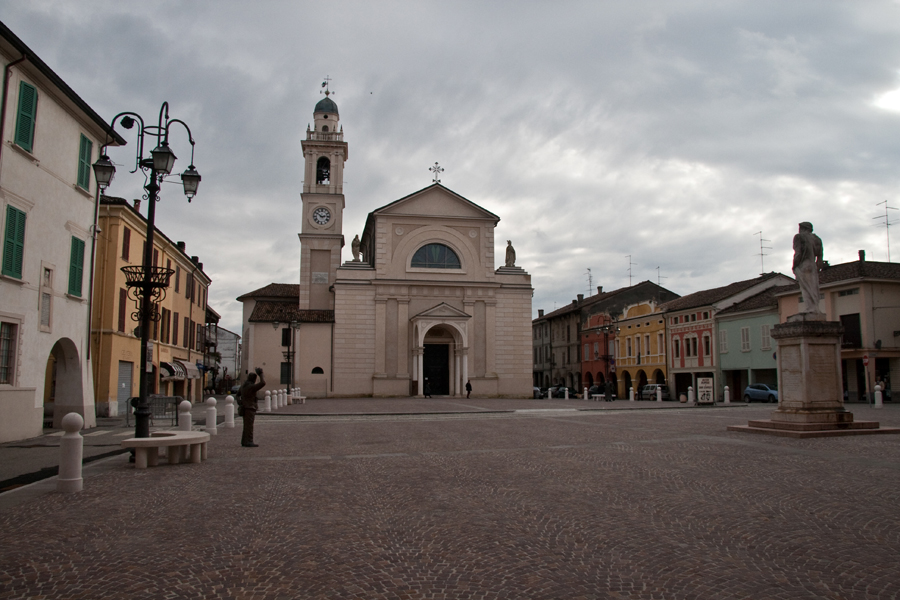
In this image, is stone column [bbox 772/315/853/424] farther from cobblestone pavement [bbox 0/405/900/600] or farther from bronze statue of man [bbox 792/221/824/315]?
cobblestone pavement [bbox 0/405/900/600]

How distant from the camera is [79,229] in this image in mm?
17328

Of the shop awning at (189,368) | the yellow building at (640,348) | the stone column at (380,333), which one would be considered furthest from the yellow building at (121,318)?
the yellow building at (640,348)

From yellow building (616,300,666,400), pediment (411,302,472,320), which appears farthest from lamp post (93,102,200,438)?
yellow building (616,300,666,400)

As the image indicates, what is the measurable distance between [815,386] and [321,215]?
40.4m

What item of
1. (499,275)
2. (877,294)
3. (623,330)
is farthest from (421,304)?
(877,294)

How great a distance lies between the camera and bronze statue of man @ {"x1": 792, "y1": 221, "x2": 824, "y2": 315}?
14922 millimetres

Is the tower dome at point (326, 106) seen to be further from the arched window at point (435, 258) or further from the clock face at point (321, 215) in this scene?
the arched window at point (435, 258)

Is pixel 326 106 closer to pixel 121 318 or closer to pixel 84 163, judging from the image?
pixel 121 318

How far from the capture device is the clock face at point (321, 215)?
49750 mm

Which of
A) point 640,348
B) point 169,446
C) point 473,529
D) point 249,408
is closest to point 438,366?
point 640,348

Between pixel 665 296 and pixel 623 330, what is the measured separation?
797 centimetres

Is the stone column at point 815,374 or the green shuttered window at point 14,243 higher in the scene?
the green shuttered window at point 14,243

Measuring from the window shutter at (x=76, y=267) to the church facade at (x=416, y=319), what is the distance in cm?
2554

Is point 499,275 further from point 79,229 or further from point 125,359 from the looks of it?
point 79,229
